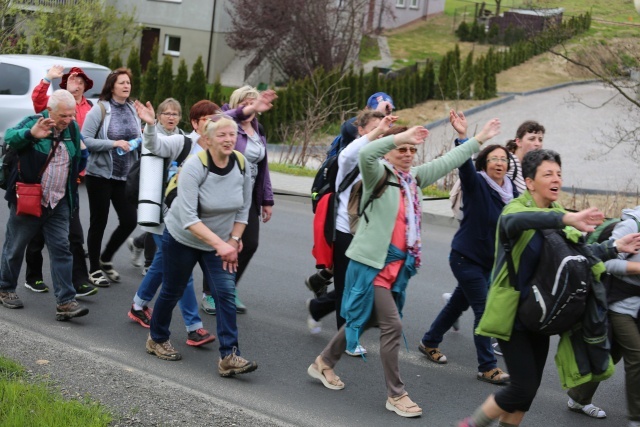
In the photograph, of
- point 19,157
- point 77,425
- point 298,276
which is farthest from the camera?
point 298,276

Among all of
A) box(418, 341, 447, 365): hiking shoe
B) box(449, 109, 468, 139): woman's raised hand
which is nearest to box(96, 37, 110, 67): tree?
box(418, 341, 447, 365): hiking shoe

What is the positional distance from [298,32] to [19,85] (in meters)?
22.7

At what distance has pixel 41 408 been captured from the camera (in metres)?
5.03

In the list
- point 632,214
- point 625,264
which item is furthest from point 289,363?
point 632,214

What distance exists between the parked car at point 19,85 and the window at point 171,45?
27.5m

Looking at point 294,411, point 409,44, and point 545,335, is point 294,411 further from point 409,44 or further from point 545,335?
point 409,44

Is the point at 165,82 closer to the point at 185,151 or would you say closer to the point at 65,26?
the point at 65,26

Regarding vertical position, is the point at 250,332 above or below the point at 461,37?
below

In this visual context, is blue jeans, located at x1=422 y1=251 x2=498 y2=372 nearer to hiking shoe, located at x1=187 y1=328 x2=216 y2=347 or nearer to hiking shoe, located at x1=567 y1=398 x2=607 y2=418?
hiking shoe, located at x1=567 y1=398 x2=607 y2=418

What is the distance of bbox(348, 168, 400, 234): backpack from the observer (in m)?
5.94

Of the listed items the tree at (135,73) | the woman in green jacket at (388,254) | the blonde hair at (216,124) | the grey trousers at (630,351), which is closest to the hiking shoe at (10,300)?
the blonde hair at (216,124)

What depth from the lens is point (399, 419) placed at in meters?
5.89

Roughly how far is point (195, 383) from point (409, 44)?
156 ft

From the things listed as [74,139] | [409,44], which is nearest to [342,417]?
[74,139]
